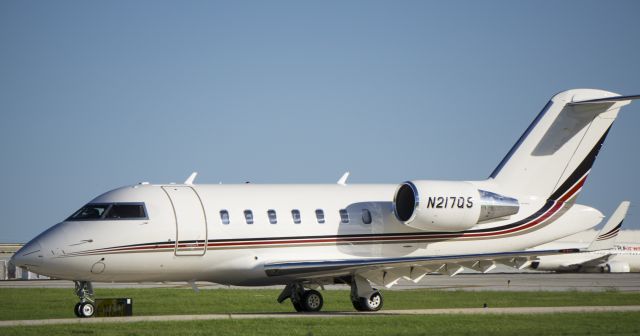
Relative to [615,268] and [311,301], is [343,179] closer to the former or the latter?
[311,301]

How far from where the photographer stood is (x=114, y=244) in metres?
25.7

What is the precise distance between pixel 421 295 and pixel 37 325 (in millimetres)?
19688

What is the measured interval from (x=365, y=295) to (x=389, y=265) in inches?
87.1

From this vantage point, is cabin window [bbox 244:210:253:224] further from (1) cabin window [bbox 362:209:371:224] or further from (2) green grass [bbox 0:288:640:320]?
(2) green grass [bbox 0:288:640:320]

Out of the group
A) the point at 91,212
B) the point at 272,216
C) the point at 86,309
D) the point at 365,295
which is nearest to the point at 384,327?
the point at 365,295

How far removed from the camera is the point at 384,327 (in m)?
23.2

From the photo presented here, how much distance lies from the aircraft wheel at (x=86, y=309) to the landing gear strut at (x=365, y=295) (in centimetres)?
776

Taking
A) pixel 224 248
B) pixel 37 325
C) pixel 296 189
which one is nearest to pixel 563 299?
pixel 296 189

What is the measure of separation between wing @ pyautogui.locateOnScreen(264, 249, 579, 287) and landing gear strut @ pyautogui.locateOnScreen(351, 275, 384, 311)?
0.83 feet

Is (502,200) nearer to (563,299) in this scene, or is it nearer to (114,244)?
(563,299)

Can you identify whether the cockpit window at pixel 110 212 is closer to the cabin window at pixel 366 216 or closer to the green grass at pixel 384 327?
the green grass at pixel 384 327

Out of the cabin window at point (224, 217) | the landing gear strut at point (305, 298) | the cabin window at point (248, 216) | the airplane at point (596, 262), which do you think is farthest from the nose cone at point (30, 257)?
the airplane at point (596, 262)

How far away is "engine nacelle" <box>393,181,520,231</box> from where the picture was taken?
28875mm

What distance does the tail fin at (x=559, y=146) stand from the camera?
30.7 m
